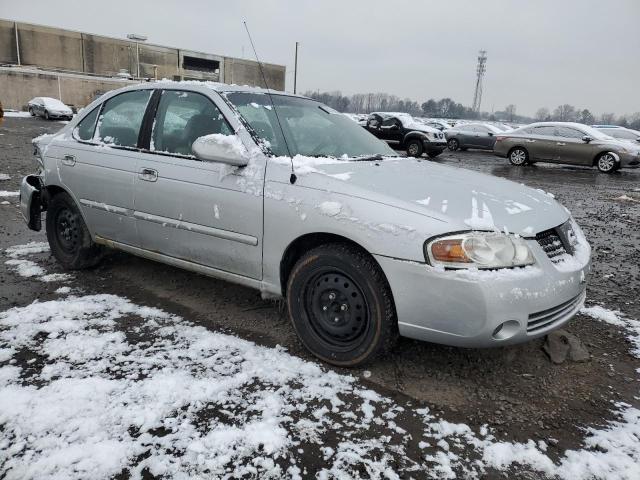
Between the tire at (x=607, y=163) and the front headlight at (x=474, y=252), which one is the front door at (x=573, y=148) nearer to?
the tire at (x=607, y=163)

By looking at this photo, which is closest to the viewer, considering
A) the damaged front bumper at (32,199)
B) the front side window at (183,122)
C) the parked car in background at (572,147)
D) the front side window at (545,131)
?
the front side window at (183,122)

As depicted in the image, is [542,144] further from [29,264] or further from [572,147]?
[29,264]

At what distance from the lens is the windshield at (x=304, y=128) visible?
322cm

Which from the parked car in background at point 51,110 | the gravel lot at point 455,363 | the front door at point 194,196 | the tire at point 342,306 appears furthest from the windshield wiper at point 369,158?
the parked car in background at point 51,110

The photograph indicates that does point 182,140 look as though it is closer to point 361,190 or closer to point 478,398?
point 361,190

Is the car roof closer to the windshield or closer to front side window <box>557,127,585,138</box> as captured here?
the windshield

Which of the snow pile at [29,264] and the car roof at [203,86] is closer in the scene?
the car roof at [203,86]

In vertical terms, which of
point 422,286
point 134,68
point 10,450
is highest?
point 134,68

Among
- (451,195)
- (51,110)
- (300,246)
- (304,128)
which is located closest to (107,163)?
(304,128)

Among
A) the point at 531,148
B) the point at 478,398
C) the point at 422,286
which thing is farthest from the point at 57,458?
the point at 531,148

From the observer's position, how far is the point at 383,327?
262 cm

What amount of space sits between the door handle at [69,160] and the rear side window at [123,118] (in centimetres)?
30

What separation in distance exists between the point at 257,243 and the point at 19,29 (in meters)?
58.8

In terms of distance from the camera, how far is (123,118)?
3.90 metres
